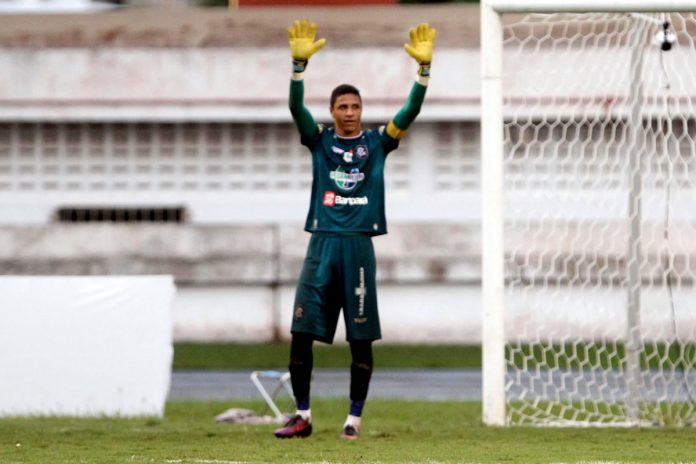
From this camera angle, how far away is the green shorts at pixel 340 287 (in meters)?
10.6

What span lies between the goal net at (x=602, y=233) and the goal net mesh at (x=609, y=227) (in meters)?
0.03

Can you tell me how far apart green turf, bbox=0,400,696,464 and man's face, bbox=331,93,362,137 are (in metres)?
1.84

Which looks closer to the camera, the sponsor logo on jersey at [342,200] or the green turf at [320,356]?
the sponsor logo on jersey at [342,200]

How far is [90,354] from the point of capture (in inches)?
523

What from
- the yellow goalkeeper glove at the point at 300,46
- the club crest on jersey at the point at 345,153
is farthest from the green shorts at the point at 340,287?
the yellow goalkeeper glove at the point at 300,46

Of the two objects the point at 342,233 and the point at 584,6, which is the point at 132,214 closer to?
the point at 584,6

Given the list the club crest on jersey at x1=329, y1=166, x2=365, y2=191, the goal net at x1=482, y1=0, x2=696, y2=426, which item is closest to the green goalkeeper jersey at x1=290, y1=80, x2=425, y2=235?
the club crest on jersey at x1=329, y1=166, x2=365, y2=191

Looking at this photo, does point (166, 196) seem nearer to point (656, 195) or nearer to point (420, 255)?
point (420, 255)

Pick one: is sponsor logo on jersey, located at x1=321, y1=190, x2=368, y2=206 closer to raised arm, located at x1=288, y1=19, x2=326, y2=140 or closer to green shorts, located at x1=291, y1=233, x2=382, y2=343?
green shorts, located at x1=291, y1=233, x2=382, y2=343

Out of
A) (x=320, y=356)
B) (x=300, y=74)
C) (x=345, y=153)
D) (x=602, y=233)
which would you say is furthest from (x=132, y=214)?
(x=345, y=153)

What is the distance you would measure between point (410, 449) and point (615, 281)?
43.9 feet

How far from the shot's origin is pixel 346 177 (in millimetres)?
10625

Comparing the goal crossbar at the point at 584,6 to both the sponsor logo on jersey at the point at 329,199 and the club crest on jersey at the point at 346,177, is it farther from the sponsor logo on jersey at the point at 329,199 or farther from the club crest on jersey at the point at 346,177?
the sponsor logo on jersey at the point at 329,199

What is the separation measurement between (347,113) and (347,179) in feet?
1.30
